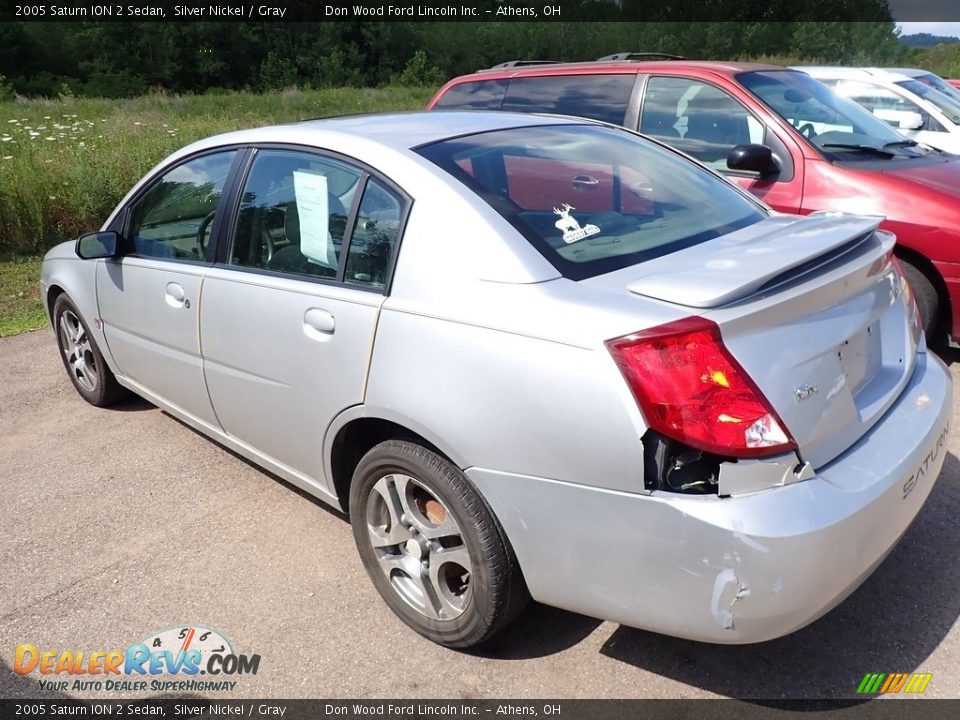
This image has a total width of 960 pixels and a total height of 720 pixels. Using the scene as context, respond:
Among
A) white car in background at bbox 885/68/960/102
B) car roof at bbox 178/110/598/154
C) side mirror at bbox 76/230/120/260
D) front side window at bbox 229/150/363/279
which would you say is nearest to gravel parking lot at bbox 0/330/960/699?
side mirror at bbox 76/230/120/260

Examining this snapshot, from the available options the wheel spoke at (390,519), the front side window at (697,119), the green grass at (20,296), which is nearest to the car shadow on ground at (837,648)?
the wheel spoke at (390,519)

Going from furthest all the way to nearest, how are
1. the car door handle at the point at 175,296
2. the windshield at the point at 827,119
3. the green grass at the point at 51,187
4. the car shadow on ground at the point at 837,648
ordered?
1. the green grass at the point at 51,187
2. the windshield at the point at 827,119
3. the car door handle at the point at 175,296
4. the car shadow on ground at the point at 837,648

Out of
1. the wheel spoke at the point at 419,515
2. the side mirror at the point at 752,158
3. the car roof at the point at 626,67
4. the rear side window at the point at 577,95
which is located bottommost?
the wheel spoke at the point at 419,515

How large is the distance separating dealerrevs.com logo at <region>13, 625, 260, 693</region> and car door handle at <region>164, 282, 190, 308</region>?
136 cm

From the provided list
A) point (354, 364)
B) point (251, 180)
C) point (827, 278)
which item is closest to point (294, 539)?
point (354, 364)

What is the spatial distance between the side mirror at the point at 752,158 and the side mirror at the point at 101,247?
3485 mm

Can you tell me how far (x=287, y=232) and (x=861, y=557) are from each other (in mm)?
2216

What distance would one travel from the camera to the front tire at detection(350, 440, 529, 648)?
7.63ft

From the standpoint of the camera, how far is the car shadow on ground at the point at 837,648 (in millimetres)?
2377

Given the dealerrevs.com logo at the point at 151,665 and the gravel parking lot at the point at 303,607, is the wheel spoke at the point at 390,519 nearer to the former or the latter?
the gravel parking lot at the point at 303,607

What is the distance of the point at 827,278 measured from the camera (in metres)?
2.24

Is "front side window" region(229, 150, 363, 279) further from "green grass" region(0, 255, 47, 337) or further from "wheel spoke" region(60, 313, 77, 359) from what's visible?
"green grass" region(0, 255, 47, 337)

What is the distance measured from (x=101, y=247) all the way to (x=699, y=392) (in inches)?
122

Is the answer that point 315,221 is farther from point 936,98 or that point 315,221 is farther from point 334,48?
point 334,48
